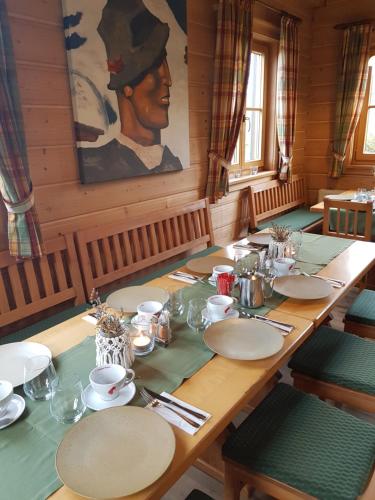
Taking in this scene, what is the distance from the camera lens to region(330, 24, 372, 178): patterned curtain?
3.87m

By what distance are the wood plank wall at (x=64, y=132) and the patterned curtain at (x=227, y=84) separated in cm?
7

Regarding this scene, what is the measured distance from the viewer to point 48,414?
97cm

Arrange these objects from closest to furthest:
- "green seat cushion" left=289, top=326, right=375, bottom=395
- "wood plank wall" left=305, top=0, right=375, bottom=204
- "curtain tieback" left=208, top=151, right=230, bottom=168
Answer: "green seat cushion" left=289, top=326, right=375, bottom=395, "curtain tieback" left=208, top=151, right=230, bottom=168, "wood plank wall" left=305, top=0, right=375, bottom=204

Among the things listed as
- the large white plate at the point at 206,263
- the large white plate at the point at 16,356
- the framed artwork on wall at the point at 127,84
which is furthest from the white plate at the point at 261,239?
the large white plate at the point at 16,356

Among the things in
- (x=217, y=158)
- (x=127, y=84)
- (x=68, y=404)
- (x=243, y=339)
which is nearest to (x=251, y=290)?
(x=243, y=339)

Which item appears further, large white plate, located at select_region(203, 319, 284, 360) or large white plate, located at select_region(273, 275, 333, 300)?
large white plate, located at select_region(273, 275, 333, 300)

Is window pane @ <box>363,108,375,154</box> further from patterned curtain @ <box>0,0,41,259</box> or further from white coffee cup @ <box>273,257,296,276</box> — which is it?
patterned curtain @ <box>0,0,41,259</box>

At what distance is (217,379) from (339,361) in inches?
27.6

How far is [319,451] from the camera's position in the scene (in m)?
1.13

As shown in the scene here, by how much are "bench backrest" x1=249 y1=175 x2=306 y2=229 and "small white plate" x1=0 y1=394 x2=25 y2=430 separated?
9.37ft

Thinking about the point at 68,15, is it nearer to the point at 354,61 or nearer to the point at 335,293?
the point at 335,293

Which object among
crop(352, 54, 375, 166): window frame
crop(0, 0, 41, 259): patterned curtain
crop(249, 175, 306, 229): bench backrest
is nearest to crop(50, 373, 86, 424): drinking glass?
crop(0, 0, 41, 259): patterned curtain

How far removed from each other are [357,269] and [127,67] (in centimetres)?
165

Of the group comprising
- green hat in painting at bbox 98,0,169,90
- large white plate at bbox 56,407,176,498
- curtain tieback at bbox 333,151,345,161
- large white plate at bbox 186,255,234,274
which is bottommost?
large white plate at bbox 56,407,176,498
